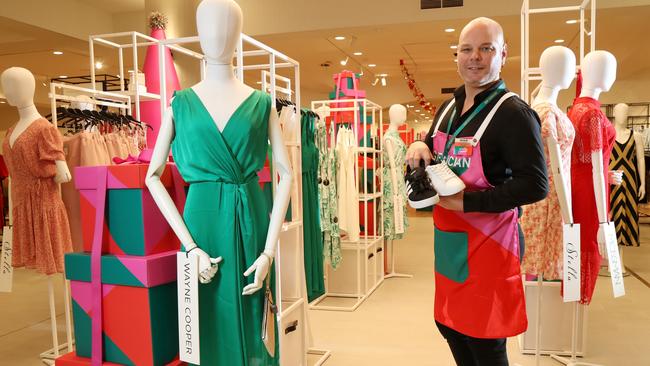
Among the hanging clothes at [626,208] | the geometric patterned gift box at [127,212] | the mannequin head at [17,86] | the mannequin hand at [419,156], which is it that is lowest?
the hanging clothes at [626,208]

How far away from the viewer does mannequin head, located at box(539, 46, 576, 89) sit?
8.44 ft

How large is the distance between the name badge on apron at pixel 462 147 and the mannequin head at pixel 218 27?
0.78 meters

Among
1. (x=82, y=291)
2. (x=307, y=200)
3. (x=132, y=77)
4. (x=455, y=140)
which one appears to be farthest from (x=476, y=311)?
(x=132, y=77)

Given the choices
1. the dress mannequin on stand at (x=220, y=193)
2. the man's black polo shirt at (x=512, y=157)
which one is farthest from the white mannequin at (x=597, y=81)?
the dress mannequin on stand at (x=220, y=193)

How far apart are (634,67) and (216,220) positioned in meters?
12.0

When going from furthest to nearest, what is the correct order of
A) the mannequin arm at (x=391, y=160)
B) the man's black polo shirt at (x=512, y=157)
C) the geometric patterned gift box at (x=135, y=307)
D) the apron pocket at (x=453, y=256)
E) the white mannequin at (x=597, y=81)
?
1. the mannequin arm at (x=391, y=160)
2. the white mannequin at (x=597, y=81)
3. the geometric patterned gift box at (x=135, y=307)
4. the apron pocket at (x=453, y=256)
5. the man's black polo shirt at (x=512, y=157)

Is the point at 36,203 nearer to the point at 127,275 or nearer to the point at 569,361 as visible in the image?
the point at 127,275

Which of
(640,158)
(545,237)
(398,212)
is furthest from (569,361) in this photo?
(640,158)

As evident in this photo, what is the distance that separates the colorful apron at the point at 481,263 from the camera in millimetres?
1433

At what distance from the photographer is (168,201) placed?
1585 mm

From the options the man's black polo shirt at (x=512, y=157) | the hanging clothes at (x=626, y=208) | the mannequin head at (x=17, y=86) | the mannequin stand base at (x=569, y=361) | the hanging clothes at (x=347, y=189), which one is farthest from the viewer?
the hanging clothes at (x=626, y=208)

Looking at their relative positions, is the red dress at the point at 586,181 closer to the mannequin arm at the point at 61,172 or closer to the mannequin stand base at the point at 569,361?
the mannequin stand base at the point at 569,361

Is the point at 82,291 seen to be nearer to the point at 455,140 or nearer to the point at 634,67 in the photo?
the point at 455,140

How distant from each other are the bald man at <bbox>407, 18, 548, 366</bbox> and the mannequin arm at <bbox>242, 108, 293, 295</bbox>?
1.52 ft
